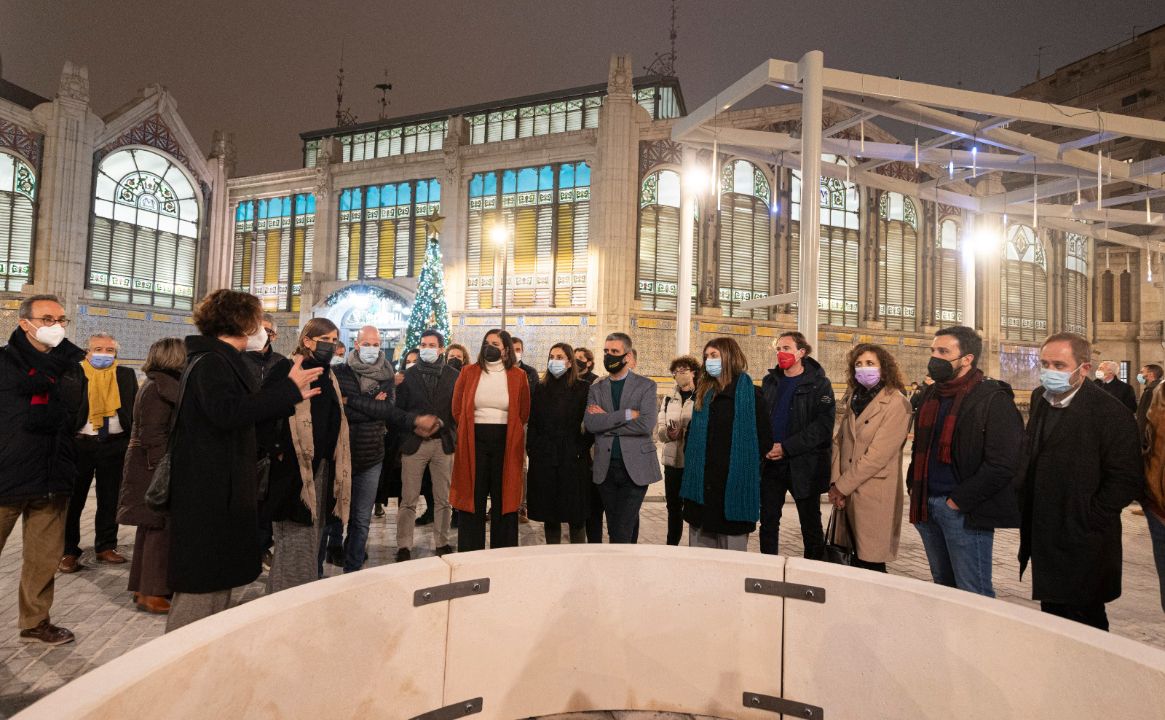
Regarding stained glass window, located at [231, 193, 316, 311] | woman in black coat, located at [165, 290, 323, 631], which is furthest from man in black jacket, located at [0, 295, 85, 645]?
stained glass window, located at [231, 193, 316, 311]

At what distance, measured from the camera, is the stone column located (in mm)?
20984

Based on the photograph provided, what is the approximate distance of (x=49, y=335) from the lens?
12.6ft

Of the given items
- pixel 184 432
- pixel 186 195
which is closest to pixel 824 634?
pixel 184 432

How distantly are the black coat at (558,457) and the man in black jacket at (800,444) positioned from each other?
4.88 ft

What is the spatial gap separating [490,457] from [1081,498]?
3.72 meters

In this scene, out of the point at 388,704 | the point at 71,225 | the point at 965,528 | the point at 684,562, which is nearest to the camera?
the point at 388,704

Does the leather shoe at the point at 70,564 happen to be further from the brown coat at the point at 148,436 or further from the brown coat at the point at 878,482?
the brown coat at the point at 878,482

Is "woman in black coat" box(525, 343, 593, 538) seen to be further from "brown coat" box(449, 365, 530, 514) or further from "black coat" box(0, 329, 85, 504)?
"black coat" box(0, 329, 85, 504)

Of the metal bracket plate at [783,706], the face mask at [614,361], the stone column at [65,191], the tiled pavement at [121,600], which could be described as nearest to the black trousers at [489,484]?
the face mask at [614,361]

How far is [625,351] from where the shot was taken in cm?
522

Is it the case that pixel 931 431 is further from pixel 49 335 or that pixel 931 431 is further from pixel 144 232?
pixel 144 232

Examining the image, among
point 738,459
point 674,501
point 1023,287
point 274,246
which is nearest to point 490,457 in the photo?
point 674,501

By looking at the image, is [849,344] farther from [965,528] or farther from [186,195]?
[186,195]

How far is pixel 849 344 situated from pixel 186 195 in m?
25.5
